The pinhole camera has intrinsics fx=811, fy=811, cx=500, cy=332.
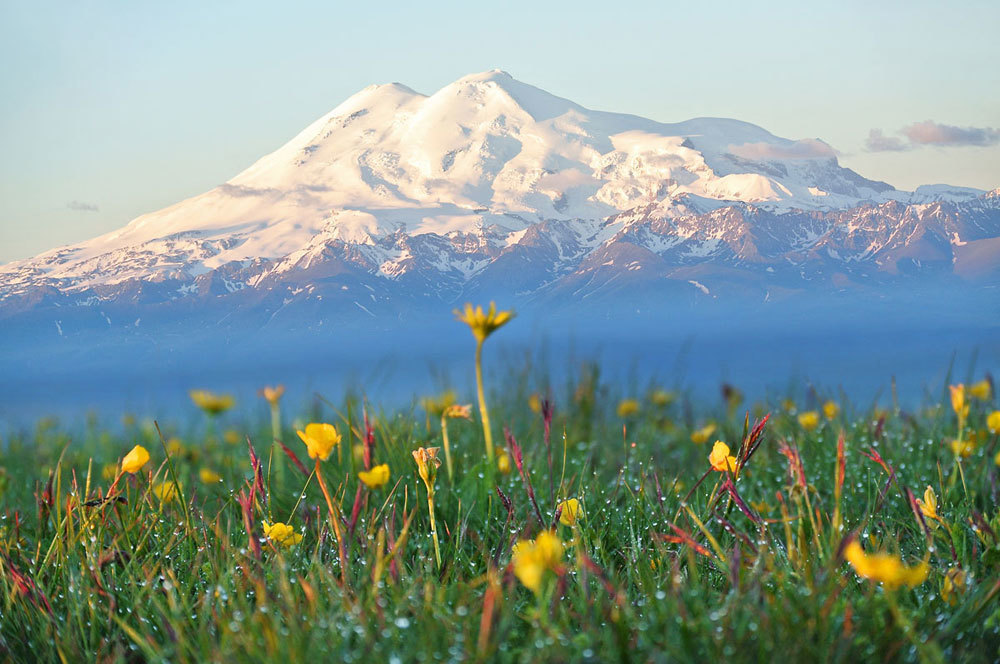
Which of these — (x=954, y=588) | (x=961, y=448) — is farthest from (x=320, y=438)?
(x=961, y=448)

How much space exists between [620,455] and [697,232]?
45.3 meters

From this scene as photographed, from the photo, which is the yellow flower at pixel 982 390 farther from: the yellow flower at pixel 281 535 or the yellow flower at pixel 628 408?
the yellow flower at pixel 281 535

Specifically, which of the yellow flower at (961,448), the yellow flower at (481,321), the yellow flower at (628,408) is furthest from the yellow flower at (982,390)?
the yellow flower at (481,321)

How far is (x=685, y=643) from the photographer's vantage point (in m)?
1.23

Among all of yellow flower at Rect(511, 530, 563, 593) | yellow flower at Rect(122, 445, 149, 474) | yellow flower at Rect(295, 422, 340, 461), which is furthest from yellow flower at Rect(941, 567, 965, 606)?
yellow flower at Rect(122, 445, 149, 474)

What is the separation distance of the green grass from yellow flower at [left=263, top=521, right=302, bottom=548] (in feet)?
0.21

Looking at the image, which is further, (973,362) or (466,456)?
(973,362)

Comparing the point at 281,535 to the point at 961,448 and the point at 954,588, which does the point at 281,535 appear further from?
the point at 961,448

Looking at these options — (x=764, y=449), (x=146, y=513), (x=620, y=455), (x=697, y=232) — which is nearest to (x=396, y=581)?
(x=146, y=513)

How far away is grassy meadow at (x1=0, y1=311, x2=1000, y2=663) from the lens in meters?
1.31

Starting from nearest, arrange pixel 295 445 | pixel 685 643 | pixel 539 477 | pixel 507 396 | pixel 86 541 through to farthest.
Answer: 1. pixel 685 643
2. pixel 86 541
3. pixel 539 477
4. pixel 295 445
5. pixel 507 396

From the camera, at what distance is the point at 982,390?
355 cm

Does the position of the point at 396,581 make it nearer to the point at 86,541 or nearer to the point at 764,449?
the point at 86,541

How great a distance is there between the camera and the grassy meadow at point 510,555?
1312 millimetres
